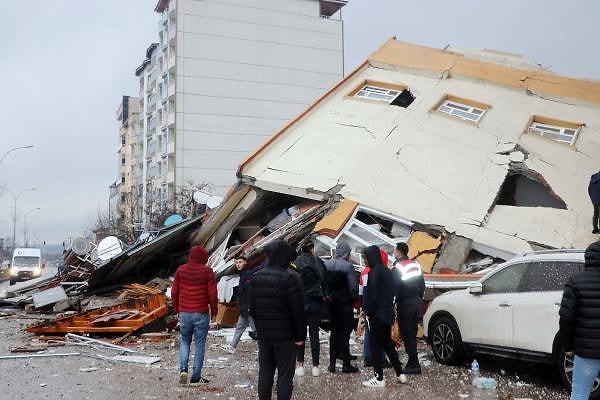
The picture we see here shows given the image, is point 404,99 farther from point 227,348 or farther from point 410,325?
point 410,325

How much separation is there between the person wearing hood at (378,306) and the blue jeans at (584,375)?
119 inches

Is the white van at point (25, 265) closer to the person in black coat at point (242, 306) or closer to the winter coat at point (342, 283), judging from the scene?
the person in black coat at point (242, 306)

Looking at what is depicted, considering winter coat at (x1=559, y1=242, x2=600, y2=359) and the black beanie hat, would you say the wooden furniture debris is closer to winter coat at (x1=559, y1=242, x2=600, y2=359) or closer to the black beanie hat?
winter coat at (x1=559, y1=242, x2=600, y2=359)

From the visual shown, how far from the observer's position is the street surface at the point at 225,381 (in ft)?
23.8

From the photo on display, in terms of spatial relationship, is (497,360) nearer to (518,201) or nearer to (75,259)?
(518,201)

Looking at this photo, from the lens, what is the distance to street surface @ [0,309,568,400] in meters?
7.26

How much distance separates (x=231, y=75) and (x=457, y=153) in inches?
1669

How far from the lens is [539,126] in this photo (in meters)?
17.4

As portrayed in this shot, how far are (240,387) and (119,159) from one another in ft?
302

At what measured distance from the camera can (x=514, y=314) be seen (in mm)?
7922

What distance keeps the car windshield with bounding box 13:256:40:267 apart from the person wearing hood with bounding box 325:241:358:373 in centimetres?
3880

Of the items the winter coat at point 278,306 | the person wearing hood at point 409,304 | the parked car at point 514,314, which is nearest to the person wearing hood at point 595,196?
the parked car at point 514,314

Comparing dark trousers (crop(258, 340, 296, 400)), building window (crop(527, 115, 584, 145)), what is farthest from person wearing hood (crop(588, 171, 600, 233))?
dark trousers (crop(258, 340, 296, 400))

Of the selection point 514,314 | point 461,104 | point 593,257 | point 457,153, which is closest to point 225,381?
point 514,314
